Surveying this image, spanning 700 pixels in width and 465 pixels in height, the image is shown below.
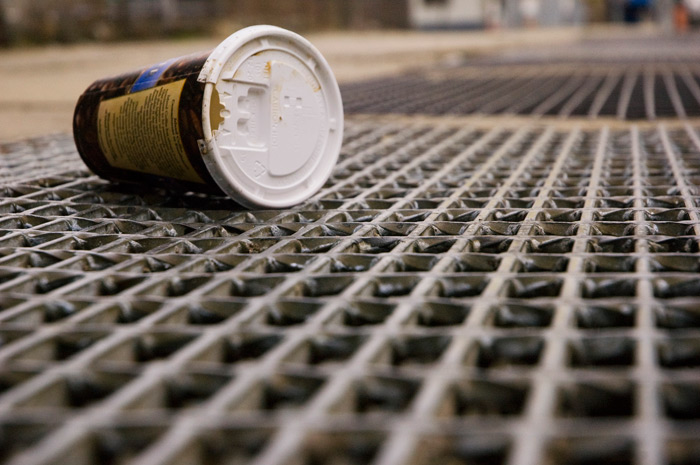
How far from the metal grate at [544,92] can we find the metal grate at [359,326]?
1445 mm

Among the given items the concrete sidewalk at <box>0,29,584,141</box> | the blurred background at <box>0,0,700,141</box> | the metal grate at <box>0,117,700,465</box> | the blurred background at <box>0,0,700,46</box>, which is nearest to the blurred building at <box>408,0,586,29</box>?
the blurred background at <box>0,0,700,46</box>

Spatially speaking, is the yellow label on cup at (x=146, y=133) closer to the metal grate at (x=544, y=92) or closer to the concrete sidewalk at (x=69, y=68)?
the concrete sidewalk at (x=69, y=68)

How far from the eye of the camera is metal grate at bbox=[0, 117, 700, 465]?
631mm

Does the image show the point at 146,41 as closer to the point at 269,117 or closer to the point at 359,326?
the point at 269,117

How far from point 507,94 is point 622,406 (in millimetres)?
3208

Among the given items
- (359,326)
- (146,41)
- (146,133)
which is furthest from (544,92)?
(146,41)

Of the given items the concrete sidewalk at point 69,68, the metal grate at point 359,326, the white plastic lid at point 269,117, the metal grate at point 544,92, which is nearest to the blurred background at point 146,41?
the concrete sidewalk at point 69,68

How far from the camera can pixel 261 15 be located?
43.7 ft

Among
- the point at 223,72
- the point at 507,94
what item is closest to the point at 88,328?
the point at 223,72

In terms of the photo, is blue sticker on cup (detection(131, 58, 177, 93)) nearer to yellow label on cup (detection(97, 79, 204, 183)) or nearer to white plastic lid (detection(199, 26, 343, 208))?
yellow label on cup (detection(97, 79, 204, 183))

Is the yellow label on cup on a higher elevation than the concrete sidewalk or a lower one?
lower

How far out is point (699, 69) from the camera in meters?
4.79

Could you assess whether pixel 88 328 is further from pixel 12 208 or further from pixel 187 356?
pixel 12 208

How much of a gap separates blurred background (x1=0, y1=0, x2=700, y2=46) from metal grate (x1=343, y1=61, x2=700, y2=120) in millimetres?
6299
